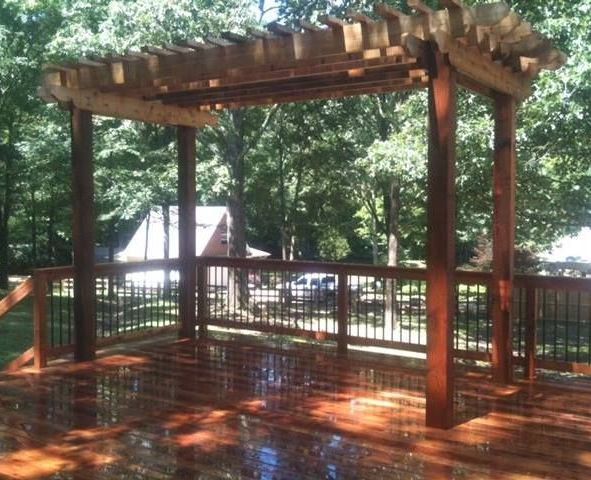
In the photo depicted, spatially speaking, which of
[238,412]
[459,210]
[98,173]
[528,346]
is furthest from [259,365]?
[98,173]

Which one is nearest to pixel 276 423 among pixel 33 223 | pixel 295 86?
pixel 295 86

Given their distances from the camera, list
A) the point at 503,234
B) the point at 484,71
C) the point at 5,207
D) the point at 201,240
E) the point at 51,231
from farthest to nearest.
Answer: the point at 201,240
the point at 51,231
the point at 5,207
the point at 503,234
the point at 484,71

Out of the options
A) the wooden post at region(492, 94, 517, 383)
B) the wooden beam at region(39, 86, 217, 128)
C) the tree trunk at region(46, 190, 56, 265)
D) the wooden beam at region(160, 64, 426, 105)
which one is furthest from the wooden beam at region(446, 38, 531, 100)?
the tree trunk at region(46, 190, 56, 265)

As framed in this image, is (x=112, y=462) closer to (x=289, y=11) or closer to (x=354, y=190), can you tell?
(x=289, y=11)

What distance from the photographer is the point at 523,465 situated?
343cm

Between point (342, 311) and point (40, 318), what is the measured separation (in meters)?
2.82

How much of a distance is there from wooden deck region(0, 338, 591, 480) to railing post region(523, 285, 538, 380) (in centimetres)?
18

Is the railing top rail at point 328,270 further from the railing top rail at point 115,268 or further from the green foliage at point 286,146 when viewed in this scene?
the green foliage at point 286,146

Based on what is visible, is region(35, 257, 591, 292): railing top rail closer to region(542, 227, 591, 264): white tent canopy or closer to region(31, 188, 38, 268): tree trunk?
region(31, 188, 38, 268): tree trunk

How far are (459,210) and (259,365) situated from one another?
278 inches

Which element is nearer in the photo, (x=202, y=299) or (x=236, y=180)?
(x=202, y=299)

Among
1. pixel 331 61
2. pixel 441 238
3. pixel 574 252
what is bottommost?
pixel 574 252

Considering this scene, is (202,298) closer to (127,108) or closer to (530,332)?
(127,108)

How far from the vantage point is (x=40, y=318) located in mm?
5676
